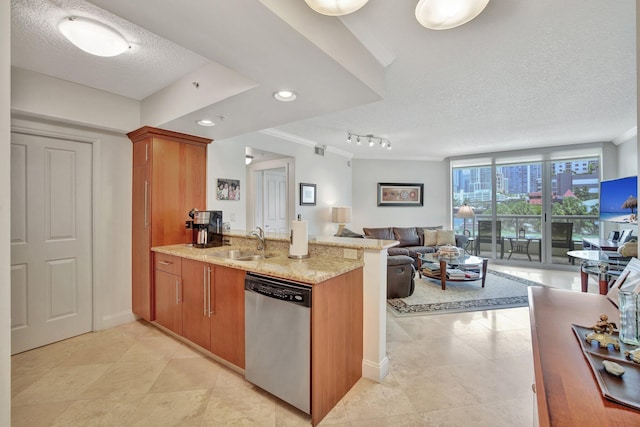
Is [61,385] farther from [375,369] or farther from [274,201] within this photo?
[274,201]

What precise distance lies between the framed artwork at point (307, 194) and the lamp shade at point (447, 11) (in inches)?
147

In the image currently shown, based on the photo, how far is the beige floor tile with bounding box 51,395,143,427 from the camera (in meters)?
1.67

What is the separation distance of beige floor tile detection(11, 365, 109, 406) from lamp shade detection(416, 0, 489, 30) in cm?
320

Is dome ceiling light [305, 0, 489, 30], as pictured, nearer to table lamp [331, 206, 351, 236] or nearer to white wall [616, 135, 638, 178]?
table lamp [331, 206, 351, 236]

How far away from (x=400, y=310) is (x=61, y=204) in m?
3.88

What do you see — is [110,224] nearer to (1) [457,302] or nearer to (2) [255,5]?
(2) [255,5]

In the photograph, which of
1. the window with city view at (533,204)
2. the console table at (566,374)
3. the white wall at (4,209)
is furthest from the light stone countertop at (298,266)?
the window with city view at (533,204)

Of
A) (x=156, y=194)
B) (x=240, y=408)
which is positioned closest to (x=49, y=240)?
(x=156, y=194)

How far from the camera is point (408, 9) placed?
167 centimetres

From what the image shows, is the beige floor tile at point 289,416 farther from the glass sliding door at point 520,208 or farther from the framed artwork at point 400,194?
the glass sliding door at point 520,208

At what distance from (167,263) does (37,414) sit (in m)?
1.29

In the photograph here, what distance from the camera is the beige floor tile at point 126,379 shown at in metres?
1.93

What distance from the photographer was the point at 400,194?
269 inches

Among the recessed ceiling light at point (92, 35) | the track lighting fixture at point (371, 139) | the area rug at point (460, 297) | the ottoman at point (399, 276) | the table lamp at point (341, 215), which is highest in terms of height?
the track lighting fixture at point (371, 139)
